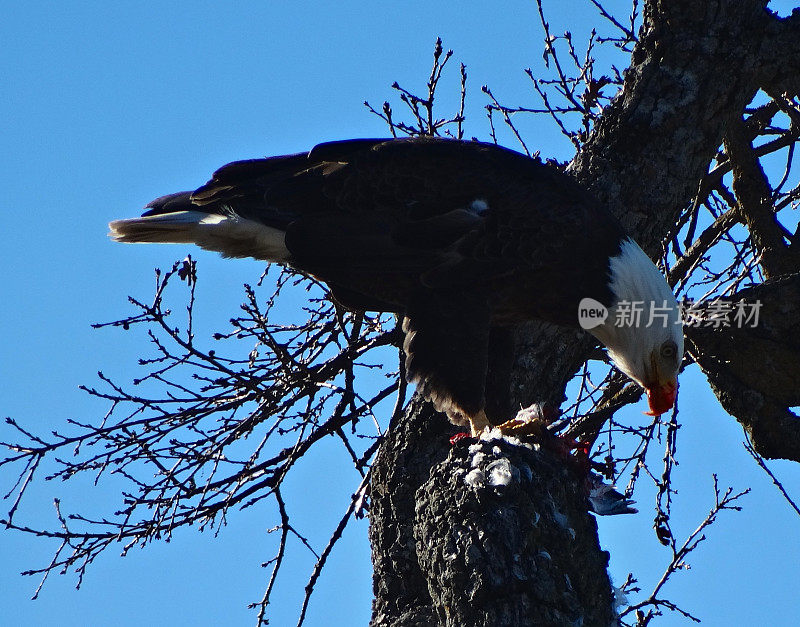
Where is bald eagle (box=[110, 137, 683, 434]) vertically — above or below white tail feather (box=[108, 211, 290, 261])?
below

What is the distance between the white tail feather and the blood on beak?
182 cm

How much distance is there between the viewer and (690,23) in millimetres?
4258

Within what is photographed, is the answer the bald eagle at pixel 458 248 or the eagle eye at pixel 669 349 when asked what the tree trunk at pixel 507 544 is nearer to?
the bald eagle at pixel 458 248

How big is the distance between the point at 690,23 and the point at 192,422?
2.94 meters

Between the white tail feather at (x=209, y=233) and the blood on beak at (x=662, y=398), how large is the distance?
71.5 inches

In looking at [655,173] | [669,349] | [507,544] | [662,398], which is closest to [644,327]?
[669,349]

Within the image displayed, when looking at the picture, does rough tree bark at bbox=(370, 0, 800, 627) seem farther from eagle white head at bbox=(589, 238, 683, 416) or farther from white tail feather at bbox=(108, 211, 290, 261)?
white tail feather at bbox=(108, 211, 290, 261)

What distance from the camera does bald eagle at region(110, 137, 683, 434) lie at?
4035 mm

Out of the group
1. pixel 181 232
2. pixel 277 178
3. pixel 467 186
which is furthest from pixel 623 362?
pixel 181 232

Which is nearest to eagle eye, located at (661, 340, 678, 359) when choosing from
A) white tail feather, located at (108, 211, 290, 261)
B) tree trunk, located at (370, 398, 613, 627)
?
tree trunk, located at (370, 398, 613, 627)

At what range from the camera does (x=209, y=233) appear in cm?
439

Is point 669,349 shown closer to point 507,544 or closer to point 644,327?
point 644,327

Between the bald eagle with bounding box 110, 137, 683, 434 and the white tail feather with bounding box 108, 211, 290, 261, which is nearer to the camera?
the bald eagle with bounding box 110, 137, 683, 434

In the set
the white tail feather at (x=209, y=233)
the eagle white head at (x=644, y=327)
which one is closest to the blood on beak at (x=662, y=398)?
the eagle white head at (x=644, y=327)
